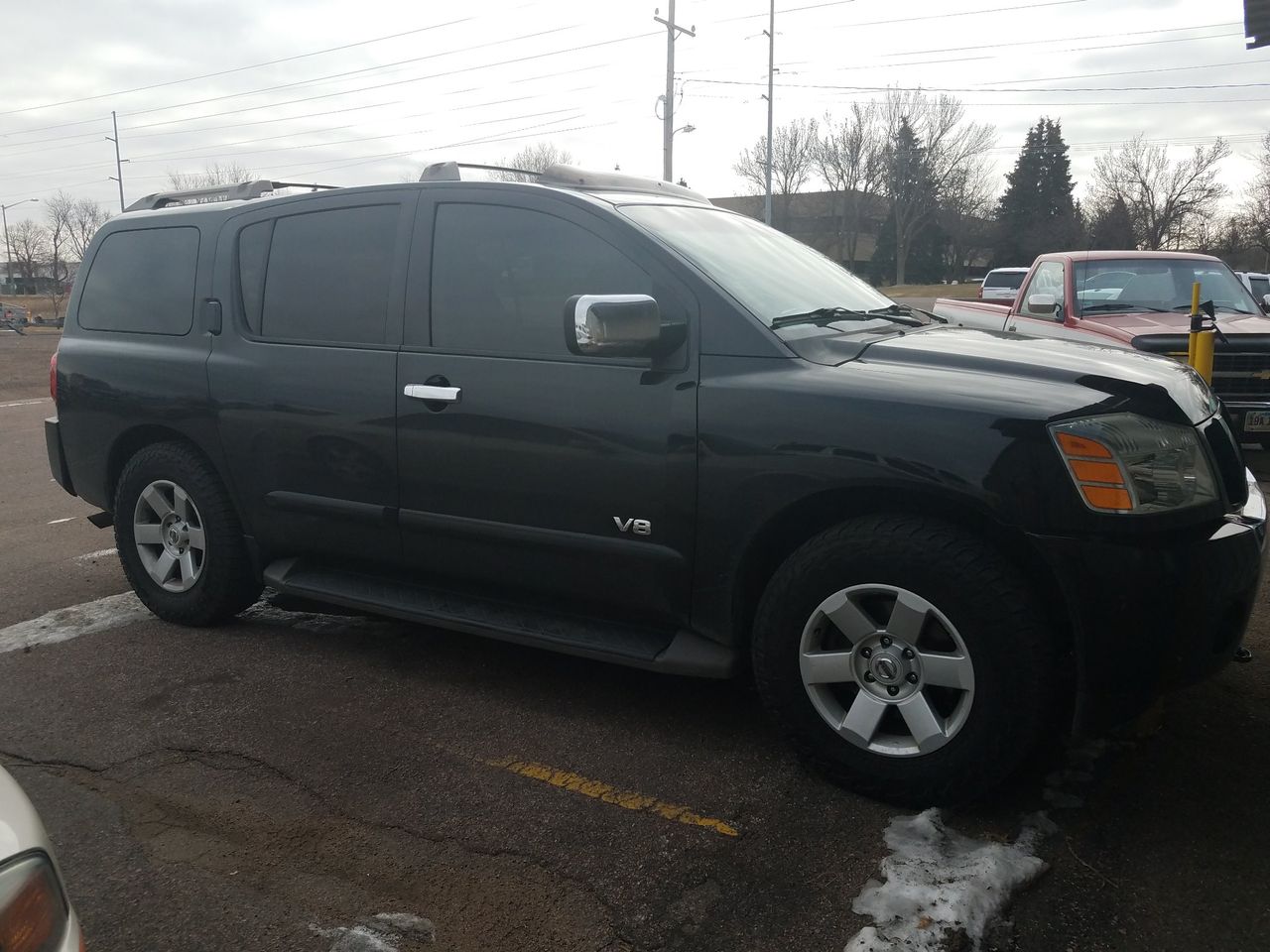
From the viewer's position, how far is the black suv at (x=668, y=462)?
8.61 feet

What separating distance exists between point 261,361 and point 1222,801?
3544mm

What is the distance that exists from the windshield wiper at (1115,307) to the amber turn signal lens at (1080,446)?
21.6 ft

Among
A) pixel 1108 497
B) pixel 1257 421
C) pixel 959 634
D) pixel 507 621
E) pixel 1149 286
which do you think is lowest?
pixel 507 621

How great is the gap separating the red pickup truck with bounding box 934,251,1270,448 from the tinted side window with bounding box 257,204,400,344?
5.27 meters

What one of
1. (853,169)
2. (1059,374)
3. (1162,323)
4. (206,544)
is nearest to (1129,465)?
(1059,374)

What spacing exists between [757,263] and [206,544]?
253 centimetres

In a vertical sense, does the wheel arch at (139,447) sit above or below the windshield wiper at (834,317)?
below

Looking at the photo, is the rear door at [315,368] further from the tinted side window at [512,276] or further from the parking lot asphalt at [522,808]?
the parking lot asphalt at [522,808]

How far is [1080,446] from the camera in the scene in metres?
2.57

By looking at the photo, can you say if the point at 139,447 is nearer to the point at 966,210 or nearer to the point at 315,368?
the point at 315,368

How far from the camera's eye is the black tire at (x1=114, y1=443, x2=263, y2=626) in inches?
166

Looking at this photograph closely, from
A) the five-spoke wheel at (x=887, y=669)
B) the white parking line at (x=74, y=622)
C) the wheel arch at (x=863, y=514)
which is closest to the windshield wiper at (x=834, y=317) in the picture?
the wheel arch at (x=863, y=514)

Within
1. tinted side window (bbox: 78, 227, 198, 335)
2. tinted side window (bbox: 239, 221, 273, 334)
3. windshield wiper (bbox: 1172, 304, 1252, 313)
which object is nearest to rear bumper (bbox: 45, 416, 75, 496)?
tinted side window (bbox: 78, 227, 198, 335)

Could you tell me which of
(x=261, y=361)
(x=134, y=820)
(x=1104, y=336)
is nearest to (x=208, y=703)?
(x=134, y=820)
